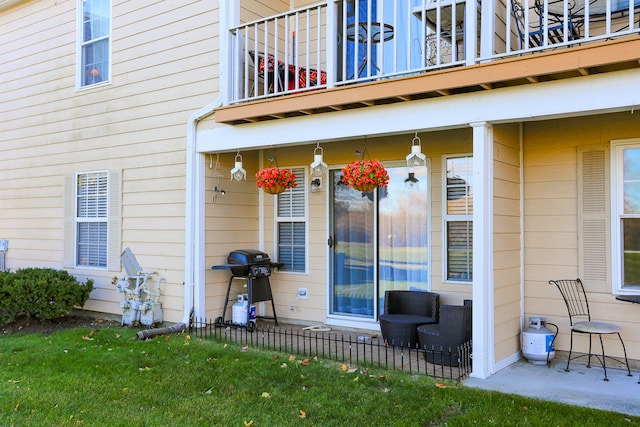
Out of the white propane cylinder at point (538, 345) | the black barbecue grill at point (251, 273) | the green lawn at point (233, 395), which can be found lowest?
the green lawn at point (233, 395)

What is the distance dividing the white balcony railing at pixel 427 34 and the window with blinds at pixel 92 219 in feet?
9.69

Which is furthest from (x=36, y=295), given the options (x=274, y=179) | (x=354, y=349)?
(x=354, y=349)

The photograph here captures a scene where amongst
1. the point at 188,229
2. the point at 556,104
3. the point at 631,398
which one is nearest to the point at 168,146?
the point at 188,229

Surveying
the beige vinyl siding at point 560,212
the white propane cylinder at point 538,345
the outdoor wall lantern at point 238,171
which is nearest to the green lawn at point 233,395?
the white propane cylinder at point 538,345

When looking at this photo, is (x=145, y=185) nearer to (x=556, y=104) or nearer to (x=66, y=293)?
(x=66, y=293)

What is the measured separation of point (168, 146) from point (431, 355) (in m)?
4.39

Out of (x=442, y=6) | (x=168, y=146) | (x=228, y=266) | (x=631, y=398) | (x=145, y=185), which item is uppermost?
(x=442, y=6)

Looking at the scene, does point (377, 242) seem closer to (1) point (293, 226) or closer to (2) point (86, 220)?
(1) point (293, 226)

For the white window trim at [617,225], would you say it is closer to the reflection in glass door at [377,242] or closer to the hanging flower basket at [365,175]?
the reflection in glass door at [377,242]

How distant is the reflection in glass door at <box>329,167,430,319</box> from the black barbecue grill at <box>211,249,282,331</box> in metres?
0.86

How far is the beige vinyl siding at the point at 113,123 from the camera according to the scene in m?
7.33

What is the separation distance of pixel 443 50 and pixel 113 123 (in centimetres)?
485

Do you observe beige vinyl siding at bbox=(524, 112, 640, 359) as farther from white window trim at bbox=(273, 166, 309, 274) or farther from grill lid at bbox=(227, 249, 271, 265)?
grill lid at bbox=(227, 249, 271, 265)

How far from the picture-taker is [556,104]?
4.52m
